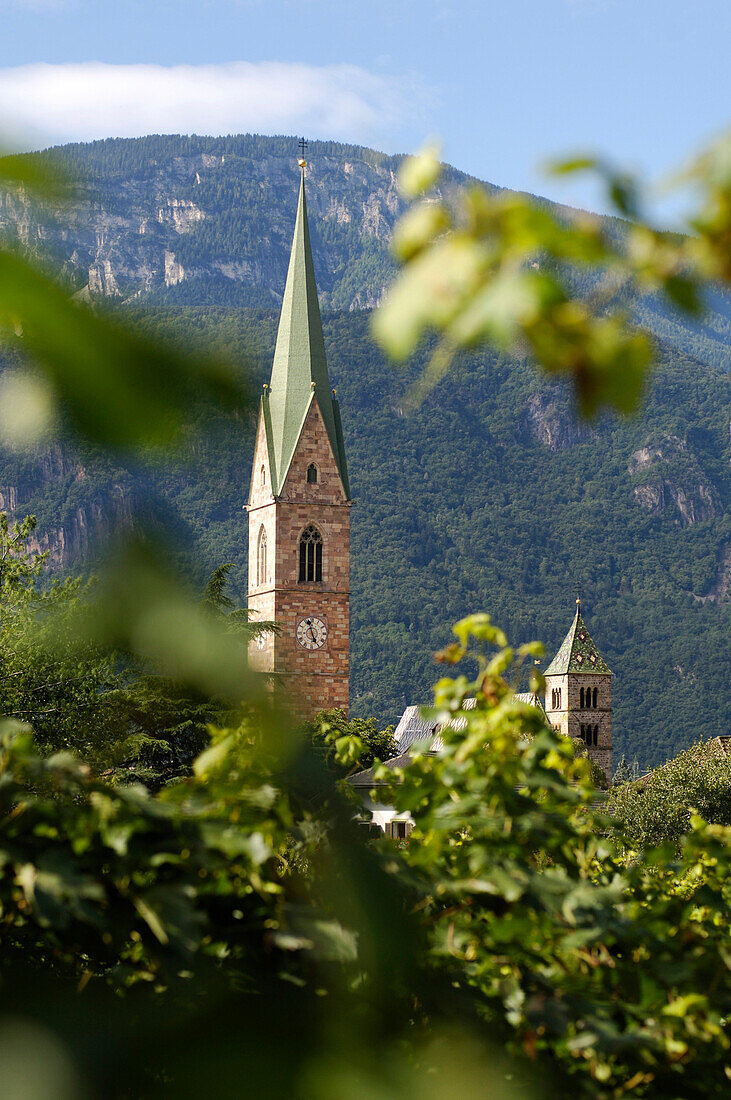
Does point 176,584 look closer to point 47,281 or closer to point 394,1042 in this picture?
point 47,281

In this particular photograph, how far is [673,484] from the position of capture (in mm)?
117312

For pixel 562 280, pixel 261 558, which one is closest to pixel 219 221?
pixel 562 280

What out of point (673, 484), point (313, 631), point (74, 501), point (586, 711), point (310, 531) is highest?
point (673, 484)

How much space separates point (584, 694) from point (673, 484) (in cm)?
5179

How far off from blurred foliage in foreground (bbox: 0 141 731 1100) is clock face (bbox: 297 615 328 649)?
159 feet

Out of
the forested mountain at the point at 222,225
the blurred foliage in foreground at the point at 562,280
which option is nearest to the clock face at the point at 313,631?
the forested mountain at the point at 222,225

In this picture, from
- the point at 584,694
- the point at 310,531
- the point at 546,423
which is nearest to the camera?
the point at 310,531

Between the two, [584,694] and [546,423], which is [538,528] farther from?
[584,694]

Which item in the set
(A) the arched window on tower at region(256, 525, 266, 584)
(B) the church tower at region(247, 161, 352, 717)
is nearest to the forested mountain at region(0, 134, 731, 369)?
(B) the church tower at region(247, 161, 352, 717)

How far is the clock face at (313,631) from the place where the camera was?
5022cm

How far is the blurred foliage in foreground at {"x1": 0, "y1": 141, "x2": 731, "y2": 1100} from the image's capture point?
0.82 m

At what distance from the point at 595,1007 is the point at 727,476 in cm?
12430

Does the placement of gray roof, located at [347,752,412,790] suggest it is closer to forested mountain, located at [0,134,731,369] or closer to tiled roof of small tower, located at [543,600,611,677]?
forested mountain, located at [0,134,731,369]

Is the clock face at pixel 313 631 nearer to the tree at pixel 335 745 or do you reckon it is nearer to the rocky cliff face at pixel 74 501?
the tree at pixel 335 745
